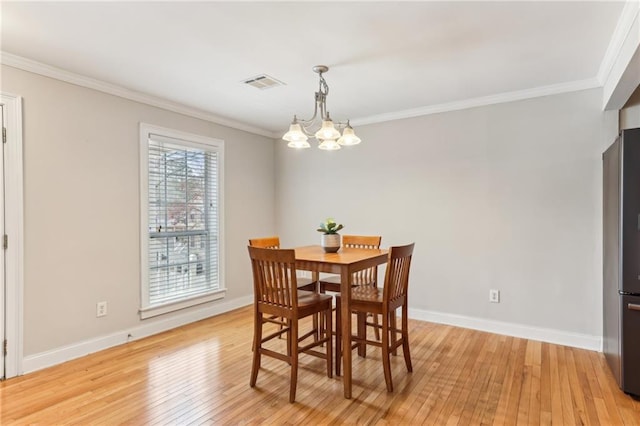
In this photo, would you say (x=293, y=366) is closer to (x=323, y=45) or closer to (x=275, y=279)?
(x=275, y=279)

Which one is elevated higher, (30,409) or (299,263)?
(299,263)

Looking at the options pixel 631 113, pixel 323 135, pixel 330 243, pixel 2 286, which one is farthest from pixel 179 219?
pixel 631 113

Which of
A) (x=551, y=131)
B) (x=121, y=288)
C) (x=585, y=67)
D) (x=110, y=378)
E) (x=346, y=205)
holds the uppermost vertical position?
(x=585, y=67)

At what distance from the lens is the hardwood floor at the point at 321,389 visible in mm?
2123

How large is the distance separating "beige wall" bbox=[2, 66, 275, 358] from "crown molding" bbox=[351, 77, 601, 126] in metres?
2.39

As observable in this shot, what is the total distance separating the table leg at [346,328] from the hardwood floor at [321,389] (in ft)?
0.39

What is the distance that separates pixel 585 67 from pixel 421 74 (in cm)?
130

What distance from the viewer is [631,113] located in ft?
9.96

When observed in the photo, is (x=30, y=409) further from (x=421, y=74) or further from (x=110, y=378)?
(x=421, y=74)

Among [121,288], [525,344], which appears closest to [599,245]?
[525,344]

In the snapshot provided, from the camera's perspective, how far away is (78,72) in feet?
9.71

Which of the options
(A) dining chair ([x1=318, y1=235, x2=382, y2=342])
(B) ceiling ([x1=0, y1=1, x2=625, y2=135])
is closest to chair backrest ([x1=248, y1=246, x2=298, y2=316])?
(A) dining chair ([x1=318, y1=235, x2=382, y2=342])

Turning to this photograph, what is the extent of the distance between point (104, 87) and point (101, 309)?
2.02 metres

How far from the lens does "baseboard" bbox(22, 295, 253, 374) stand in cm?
278
